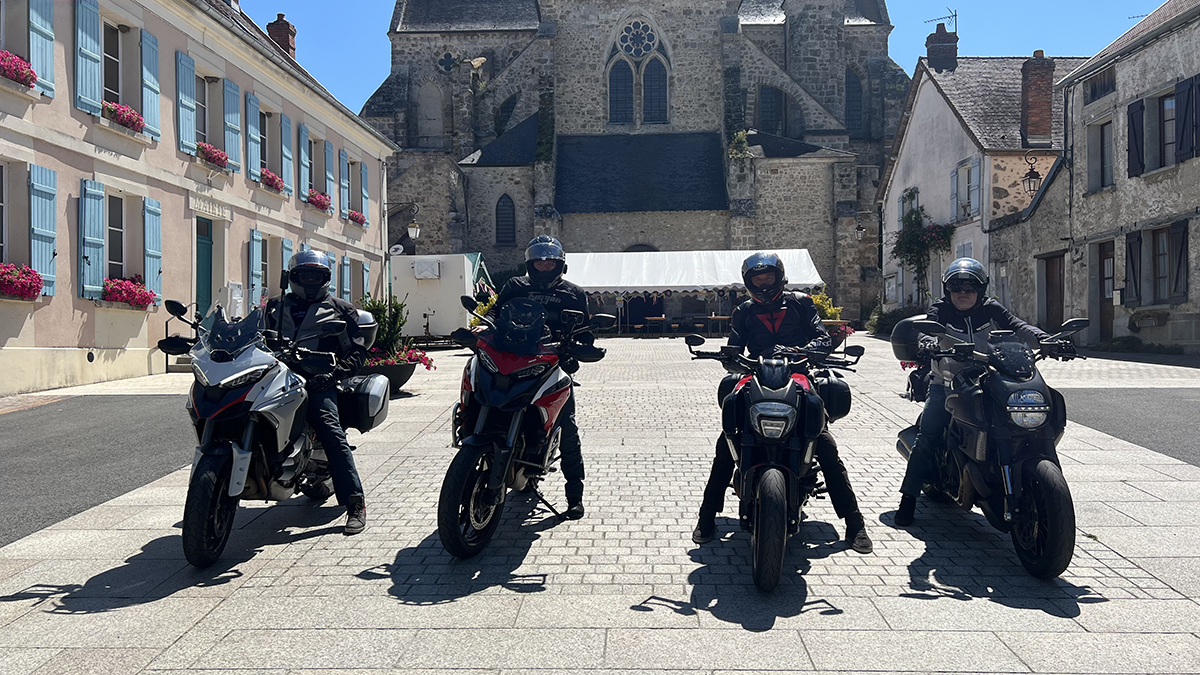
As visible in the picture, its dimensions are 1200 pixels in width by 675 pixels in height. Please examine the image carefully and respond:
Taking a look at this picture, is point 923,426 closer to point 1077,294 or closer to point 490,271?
point 1077,294

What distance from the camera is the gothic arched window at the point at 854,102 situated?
3934 cm

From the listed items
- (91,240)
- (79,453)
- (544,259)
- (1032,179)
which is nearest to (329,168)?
(91,240)

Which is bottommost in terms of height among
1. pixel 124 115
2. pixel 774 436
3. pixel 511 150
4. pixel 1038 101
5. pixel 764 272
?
pixel 774 436

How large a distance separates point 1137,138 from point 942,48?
988cm

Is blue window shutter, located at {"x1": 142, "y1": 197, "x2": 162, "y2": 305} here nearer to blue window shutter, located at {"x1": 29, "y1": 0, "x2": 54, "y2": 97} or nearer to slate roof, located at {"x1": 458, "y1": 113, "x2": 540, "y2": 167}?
blue window shutter, located at {"x1": 29, "y1": 0, "x2": 54, "y2": 97}

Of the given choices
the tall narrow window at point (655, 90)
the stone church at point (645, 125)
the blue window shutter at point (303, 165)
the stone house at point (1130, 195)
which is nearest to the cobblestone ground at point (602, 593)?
the stone house at point (1130, 195)

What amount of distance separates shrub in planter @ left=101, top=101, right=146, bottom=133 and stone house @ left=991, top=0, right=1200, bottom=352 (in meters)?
16.8

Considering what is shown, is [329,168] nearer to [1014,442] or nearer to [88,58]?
[88,58]

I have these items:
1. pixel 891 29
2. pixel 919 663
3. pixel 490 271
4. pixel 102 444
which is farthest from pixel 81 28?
pixel 891 29

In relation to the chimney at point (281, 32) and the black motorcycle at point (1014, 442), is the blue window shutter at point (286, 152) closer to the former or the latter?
the chimney at point (281, 32)

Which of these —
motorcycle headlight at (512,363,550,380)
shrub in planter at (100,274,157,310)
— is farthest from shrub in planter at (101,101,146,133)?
motorcycle headlight at (512,363,550,380)

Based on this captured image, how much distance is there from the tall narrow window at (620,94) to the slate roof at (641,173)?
0.91 metres

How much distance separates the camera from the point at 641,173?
34.1 m

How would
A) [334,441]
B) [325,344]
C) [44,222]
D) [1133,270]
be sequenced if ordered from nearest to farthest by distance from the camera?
1. [334,441]
2. [325,344]
3. [44,222]
4. [1133,270]
